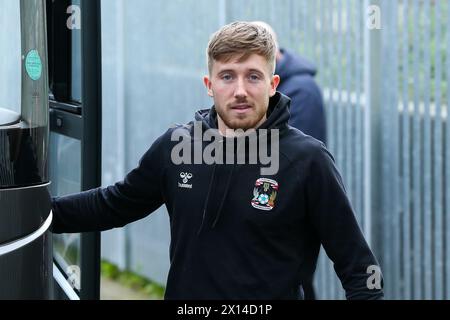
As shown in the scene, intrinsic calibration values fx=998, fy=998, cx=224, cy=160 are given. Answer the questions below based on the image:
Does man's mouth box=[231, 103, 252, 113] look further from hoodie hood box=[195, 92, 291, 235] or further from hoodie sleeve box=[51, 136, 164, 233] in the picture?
hoodie sleeve box=[51, 136, 164, 233]

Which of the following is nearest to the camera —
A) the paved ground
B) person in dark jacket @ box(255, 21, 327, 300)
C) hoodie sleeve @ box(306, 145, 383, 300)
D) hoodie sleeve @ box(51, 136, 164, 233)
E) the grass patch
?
hoodie sleeve @ box(306, 145, 383, 300)

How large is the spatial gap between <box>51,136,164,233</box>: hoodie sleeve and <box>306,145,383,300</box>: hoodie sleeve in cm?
60

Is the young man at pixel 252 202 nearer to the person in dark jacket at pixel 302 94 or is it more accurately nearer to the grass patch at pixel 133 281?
the person in dark jacket at pixel 302 94

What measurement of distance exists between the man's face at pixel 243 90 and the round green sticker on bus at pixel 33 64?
564 mm

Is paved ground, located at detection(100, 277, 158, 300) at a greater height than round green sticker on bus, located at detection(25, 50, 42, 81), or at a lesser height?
lesser

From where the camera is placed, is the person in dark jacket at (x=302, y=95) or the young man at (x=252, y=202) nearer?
the young man at (x=252, y=202)

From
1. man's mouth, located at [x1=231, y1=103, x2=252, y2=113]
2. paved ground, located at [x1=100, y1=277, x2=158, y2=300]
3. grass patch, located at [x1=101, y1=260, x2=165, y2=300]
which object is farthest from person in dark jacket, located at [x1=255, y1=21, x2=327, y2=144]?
man's mouth, located at [x1=231, y1=103, x2=252, y2=113]

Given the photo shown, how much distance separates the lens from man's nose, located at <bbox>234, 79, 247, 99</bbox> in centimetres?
311

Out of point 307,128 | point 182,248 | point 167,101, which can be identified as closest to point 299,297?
point 182,248

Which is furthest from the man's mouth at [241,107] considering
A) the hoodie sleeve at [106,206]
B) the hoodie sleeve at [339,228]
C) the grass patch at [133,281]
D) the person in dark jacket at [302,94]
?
the grass patch at [133,281]

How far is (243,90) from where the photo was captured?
10.2 ft

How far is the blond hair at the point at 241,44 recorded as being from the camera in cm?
315

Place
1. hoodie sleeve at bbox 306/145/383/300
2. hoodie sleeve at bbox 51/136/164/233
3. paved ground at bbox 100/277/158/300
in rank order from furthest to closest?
paved ground at bbox 100/277/158/300, hoodie sleeve at bbox 51/136/164/233, hoodie sleeve at bbox 306/145/383/300

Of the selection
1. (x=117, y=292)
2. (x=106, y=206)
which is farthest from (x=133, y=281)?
(x=106, y=206)
